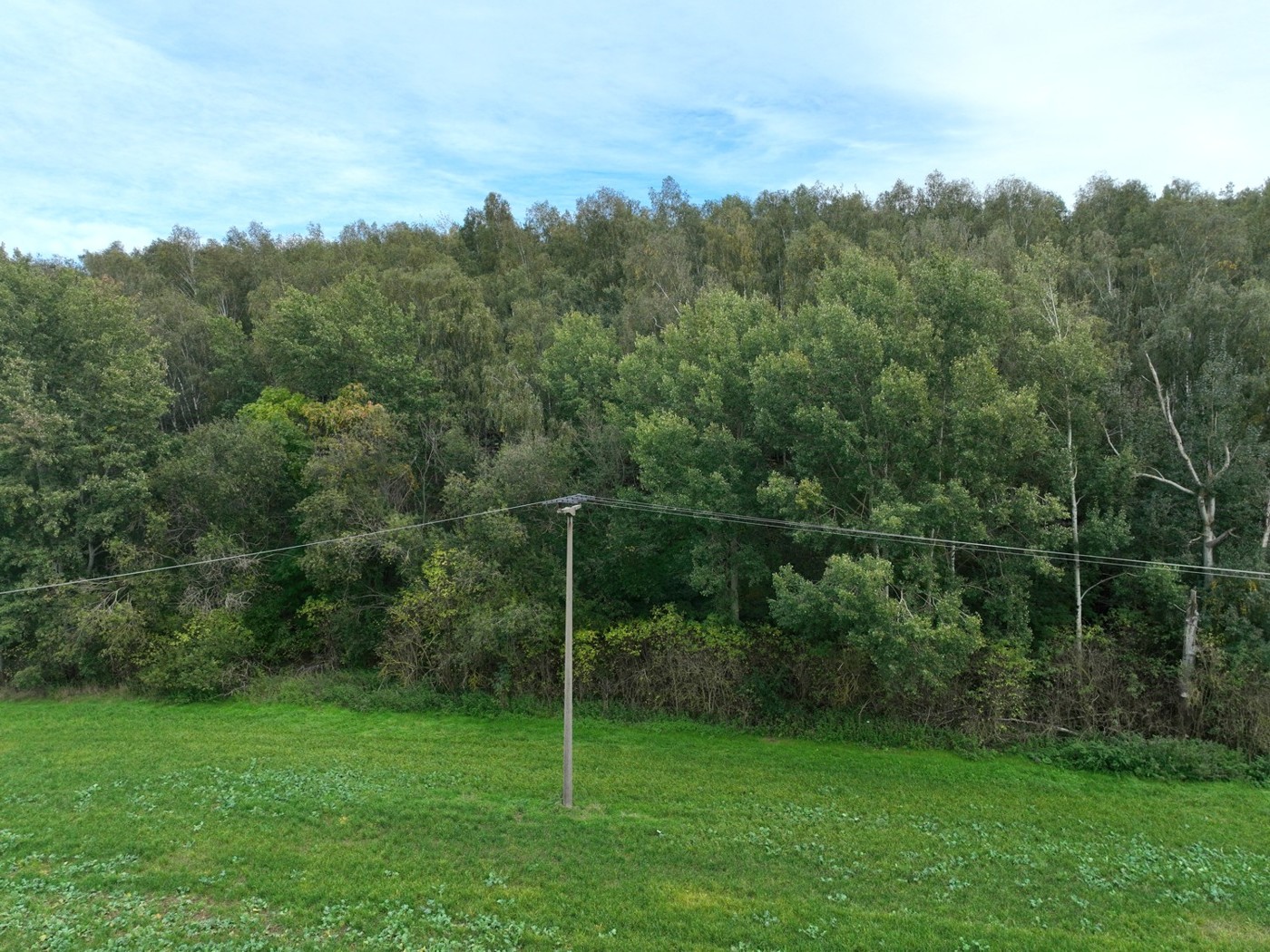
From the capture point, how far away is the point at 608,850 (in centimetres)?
1423

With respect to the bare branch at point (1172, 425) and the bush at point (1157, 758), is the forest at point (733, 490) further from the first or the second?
the bush at point (1157, 758)

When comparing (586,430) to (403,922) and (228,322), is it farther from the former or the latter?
(228,322)

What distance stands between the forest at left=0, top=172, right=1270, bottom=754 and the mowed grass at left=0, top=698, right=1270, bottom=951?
3.45m

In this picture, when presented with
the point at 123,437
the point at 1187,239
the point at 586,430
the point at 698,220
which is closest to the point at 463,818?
the point at 586,430

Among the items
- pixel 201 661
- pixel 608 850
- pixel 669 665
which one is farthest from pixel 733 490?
pixel 201 661

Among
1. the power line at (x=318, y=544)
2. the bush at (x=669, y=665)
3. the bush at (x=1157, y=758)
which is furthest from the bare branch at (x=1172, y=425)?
the power line at (x=318, y=544)

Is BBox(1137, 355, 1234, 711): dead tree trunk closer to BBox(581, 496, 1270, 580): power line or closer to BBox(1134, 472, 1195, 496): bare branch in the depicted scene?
BBox(1134, 472, 1195, 496): bare branch

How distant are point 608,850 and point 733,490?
12071 millimetres

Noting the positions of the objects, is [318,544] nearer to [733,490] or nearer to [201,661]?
[201,661]

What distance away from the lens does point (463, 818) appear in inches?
606

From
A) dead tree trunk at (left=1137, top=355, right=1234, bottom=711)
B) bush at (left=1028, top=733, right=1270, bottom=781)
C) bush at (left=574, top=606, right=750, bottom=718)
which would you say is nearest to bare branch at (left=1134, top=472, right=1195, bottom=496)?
dead tree trunk at (left=1137, top=355, right=1234, bottom=711)

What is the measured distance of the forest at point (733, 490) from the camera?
20.2 meters

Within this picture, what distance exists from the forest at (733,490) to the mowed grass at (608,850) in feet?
11.3

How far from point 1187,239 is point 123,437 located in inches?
1734
